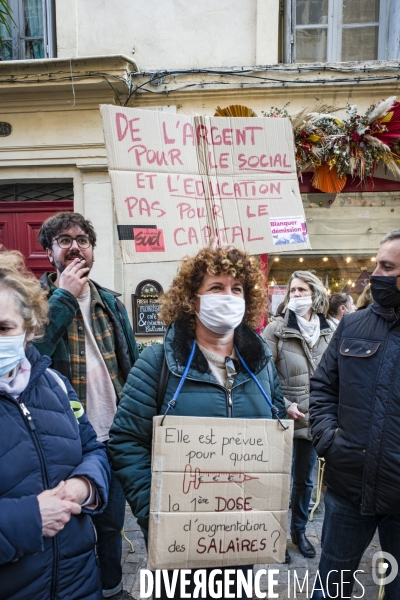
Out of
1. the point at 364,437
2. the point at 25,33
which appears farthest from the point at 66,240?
the point at 25,33

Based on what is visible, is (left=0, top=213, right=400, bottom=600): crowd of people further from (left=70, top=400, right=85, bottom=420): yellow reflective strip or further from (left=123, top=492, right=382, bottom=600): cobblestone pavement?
(left=123, top=492, right=382, bottom=600): cobblestone pavement

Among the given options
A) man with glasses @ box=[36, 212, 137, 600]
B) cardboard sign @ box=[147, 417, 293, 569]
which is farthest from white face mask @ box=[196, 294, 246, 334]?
man with glasses @ box=[36, 212, 137, 600]

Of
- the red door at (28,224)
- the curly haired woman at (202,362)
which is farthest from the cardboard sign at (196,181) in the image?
the red door at (28,224)

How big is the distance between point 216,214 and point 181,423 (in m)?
1.35

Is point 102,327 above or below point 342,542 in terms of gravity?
above

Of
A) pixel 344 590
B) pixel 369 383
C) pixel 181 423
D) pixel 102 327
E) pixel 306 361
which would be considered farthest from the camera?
pixel 306 361

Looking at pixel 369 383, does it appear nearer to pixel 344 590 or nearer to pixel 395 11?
pixel 344 590

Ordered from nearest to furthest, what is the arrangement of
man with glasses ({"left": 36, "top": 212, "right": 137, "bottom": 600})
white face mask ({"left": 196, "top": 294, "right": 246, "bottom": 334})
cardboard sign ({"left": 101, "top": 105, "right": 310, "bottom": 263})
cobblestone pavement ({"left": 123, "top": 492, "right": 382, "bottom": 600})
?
white face mask ({"left": 196, "top": 294, "right": 246, "bottom": 334}), man with glasses ({"left": 36, "top": 212, "right": 137, "bottom": 600}), cardboard sign ({"left": 101, "top": 105, "right": 310, "bottom": 263}), cobblestone pavement ({"left": 123, "top": 492, "right": 382, "bottom": 600})

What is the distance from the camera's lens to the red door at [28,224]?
5523 mm

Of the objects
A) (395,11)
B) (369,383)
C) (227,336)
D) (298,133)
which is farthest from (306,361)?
(395,11)

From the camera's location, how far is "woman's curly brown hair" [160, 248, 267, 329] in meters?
1.88

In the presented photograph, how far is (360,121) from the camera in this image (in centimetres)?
473

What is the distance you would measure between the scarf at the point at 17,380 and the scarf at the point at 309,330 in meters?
2.18

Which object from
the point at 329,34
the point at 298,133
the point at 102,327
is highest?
the point at 329,34
